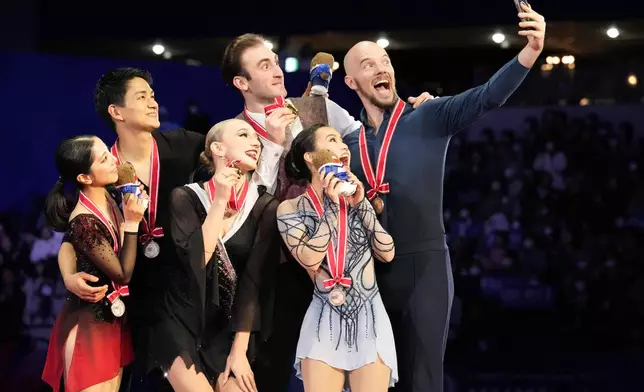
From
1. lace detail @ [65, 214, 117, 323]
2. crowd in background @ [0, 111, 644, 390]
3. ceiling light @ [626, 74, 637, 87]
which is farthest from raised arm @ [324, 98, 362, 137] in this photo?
ceiling light @ [626, 74, 637, 87]

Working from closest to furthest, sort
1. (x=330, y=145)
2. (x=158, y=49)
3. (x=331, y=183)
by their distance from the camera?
(x=331, y=183)
(x=330, y=145)
(x=158, y=49)

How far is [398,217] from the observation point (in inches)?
144

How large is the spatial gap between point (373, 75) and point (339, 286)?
0.87 m

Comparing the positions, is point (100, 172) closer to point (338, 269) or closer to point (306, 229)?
point (306, 229)

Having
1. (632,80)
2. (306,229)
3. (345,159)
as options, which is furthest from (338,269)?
(632,80)

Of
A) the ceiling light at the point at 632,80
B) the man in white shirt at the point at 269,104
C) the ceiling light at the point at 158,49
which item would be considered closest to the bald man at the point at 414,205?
the man in white shirt at the point at 269,104

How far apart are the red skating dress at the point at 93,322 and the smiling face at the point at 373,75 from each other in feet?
3.34

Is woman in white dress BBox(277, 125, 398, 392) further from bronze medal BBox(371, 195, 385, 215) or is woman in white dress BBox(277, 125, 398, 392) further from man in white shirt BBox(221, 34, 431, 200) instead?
man in white shirt BBox(221, 34, 431, 200)

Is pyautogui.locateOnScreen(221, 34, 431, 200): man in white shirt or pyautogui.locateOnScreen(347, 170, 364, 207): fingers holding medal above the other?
pyautogui.locateOnScreen(221, 34, 431, 200): man in white shirt

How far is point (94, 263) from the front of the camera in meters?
3.52

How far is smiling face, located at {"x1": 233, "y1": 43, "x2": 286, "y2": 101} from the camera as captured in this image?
3.97 meters

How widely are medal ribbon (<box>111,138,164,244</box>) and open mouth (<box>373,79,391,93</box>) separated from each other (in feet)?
2.86

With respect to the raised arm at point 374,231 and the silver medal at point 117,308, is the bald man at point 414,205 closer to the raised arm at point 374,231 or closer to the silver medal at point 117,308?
the raised arm at point 374,231

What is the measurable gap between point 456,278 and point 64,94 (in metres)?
3.17
